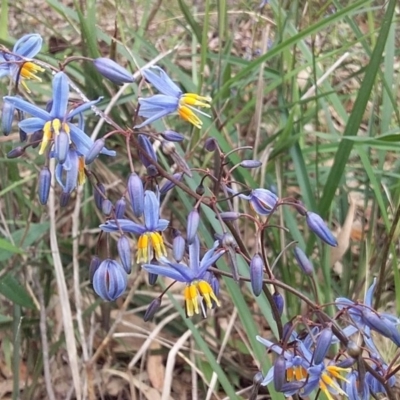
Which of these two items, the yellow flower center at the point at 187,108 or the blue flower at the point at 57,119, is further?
the yellow flower center at the point at 187,108

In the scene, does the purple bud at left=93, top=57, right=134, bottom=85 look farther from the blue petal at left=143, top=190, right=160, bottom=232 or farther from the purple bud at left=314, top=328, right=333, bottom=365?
the purple bud at left=314, top=328, right=333, bottom=365

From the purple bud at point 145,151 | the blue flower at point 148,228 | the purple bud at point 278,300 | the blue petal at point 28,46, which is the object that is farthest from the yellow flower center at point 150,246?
the blue petal at point 28,46

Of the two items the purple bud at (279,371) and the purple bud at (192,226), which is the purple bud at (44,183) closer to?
the purple bud at (192,226)

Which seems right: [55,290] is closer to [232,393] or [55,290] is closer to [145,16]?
[232,393]

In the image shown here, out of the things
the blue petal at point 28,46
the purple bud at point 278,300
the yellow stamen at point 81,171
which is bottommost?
the purple bud at point 278,300

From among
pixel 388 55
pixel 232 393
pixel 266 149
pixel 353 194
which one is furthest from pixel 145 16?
pixel 232 393

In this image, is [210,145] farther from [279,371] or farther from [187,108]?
[279,371]

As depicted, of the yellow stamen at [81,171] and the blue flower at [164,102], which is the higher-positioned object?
the blue flower at [164,102]

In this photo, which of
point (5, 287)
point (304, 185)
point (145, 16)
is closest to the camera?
point (5, 287)

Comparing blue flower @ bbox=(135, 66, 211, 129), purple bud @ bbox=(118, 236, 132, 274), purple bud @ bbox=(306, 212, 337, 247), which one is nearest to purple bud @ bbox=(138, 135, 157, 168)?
blue flower @ bbox=(135, 66, 211, 129)
